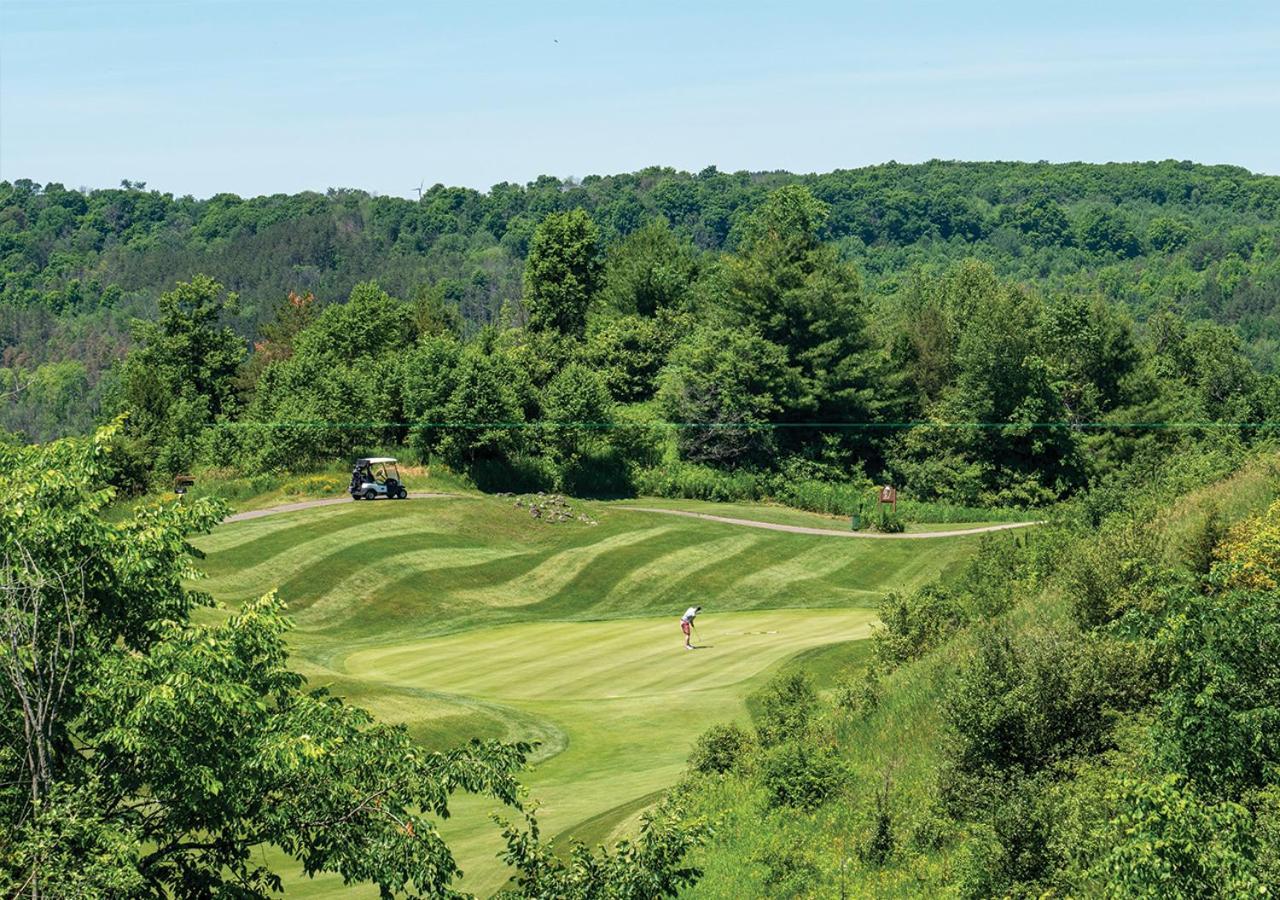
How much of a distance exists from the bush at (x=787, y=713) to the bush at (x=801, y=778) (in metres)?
3.01

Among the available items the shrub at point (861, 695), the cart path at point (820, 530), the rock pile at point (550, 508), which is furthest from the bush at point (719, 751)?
the cart path at point (820, 530)

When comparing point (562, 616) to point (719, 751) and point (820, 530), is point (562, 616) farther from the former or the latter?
point (719, 751)

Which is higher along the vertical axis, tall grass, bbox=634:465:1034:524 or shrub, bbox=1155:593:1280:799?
shrub, bbox=1155:593:1280:799

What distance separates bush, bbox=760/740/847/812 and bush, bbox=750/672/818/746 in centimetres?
301

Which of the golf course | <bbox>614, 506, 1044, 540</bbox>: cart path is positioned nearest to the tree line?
<bbox>614, 506, 1044, 540</bbox>: cart path

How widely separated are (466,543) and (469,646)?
1860 centimetres

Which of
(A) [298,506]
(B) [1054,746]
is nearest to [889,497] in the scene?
(A) [298,506]

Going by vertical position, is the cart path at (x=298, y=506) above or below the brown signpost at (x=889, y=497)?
above

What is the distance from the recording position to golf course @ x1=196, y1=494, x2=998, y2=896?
3916cm

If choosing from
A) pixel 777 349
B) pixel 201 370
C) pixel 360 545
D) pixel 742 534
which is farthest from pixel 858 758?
pixel 201 370

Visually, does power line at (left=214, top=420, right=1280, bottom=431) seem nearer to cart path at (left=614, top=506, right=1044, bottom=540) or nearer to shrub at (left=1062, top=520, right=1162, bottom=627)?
cart path at (left=614, top=506, right=1044, bottom=540)

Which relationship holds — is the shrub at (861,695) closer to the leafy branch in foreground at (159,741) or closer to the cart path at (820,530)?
the leafy branch in foreground at (159,741)

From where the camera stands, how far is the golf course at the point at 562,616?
39156 millimetres

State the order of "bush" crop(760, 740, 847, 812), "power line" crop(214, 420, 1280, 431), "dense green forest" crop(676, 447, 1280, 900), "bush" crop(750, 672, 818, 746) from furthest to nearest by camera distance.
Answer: "power line" crop(214, 420, 1280, 431) → "bush" crop(750, 672, 818, 746) → "bush" crop(760, 740, 847, 812) → "dense green forest" crop(676, 447, 1280, 900)
